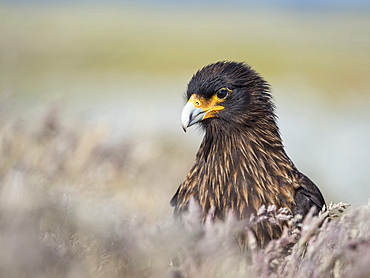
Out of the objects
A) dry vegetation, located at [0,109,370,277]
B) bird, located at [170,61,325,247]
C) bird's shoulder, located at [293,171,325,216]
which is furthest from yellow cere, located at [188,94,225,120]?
dry vegetation, located at [0,109,370,277]

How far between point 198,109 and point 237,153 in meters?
0.35

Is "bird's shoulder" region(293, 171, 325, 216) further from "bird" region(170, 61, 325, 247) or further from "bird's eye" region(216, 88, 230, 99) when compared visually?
"bird's eye" region(216, 88, 230, 99)

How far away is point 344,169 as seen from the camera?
27.1 ft

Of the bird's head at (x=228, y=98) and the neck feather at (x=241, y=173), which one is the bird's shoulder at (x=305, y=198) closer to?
the neck feather at (x=241, y=173)

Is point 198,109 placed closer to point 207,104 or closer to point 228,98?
point 207,104

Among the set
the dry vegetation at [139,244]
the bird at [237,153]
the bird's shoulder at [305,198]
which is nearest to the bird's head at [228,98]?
the bird at [237,153]

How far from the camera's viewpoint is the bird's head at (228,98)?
318 cm

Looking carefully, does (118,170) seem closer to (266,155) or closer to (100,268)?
Answer: (266,155)

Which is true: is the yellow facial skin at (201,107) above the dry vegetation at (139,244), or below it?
above

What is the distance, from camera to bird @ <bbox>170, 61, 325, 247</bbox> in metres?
2.98

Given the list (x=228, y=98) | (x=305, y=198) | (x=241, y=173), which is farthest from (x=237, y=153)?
(x=305, y=198)

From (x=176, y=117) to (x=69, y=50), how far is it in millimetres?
12573

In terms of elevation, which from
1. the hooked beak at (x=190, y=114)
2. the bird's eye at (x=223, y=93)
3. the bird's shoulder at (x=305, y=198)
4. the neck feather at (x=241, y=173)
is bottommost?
→ the bird's shoulder at (x=305, y=198)

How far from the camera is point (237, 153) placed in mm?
3146
